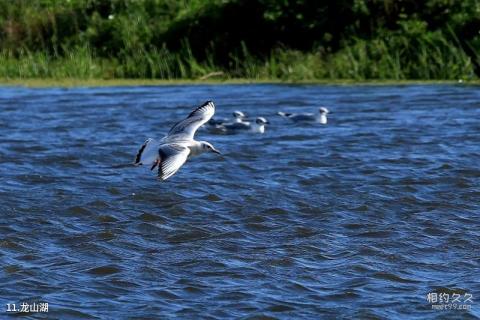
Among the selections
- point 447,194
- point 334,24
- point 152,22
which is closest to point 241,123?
point 447,194

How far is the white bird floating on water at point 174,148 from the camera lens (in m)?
8.44

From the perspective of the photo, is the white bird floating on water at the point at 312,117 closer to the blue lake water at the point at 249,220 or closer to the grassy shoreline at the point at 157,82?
the blue lake water at the point at 249,220

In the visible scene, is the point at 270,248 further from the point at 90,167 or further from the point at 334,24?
the point at 334,24

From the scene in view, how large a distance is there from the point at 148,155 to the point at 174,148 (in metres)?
0.20

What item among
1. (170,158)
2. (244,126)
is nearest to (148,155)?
(170,158)

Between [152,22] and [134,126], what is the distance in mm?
8778

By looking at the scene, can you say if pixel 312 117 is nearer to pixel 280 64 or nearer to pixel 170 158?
pixel 280 64

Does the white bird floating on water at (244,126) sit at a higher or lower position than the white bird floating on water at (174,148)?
lower

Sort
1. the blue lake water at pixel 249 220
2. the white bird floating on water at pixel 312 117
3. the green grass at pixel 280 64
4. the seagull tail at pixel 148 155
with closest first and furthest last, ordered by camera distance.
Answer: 1. the blue lake water at pixel 249 220
2. the seagull tail at pixel 148 155
3. the white bird floating on water at pixel 312 117
4. the green grass at pixel 280 64

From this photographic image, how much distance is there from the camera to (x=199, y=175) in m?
11.7

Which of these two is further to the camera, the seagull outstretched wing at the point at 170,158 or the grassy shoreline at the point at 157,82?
the grassy shoreline at the point at 157,82

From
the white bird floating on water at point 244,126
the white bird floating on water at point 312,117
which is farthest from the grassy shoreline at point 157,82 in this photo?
the white bird floating on water at point 244,126

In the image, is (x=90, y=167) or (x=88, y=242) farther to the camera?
(x=90, y=167)

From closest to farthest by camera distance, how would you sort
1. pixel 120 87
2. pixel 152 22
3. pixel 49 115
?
pixel 49 115, pixel 120 87, pixel 152 22
